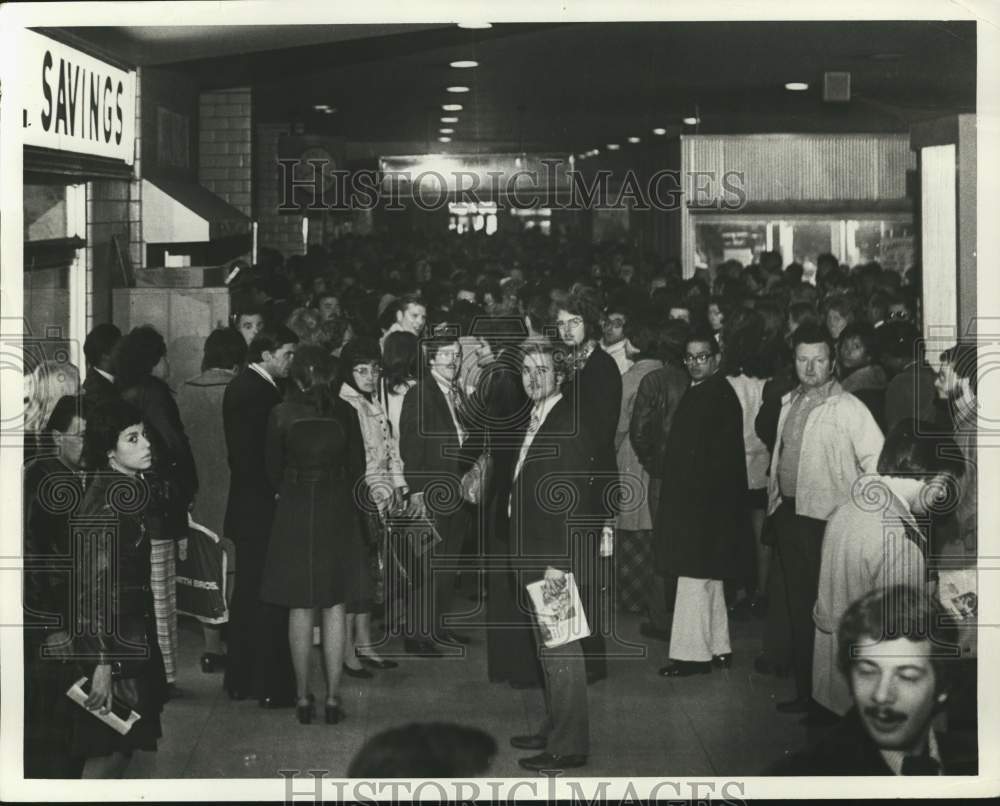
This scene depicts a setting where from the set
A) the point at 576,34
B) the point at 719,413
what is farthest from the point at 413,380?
the point at 576,34

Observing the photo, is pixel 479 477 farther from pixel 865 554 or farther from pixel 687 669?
pixel 865 554

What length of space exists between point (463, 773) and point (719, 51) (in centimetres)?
790

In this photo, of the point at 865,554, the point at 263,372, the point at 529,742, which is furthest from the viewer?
the point at 263,372

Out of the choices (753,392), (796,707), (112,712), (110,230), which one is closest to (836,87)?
(753,392)

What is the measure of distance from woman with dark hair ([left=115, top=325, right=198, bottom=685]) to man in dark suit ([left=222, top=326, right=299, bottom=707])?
23 cm

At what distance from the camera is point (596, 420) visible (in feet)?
24.0

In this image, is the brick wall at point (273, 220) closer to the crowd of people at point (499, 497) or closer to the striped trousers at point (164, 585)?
the crowd of people at point (499, 497)

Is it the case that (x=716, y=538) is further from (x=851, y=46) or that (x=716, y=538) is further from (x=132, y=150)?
(x=851, y=46)

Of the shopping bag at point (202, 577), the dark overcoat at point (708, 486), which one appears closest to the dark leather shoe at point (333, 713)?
the shopping bag at point (202, 577)

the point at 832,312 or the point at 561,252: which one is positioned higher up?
the point at 561,252

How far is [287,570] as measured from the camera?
6242 mm

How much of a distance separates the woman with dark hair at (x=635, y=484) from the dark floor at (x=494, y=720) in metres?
0.59

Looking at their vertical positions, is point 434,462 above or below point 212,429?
below

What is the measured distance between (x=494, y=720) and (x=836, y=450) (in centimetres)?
185
